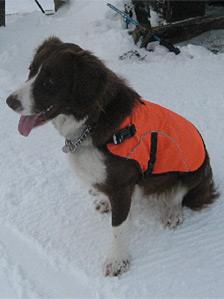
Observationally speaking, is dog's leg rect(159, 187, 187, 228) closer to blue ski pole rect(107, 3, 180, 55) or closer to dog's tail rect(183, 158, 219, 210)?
dog's tail rect(183, 158, 219, 210)

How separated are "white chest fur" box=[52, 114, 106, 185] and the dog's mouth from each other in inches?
5.4

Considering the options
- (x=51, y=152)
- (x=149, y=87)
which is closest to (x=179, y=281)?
(x=51, y=152)

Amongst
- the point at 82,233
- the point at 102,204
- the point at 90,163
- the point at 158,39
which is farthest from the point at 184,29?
the point at 90,163

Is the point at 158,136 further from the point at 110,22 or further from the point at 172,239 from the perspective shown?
the point at 110,22

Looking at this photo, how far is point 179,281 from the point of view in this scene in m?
2.95

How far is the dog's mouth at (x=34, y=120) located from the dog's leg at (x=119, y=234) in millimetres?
710

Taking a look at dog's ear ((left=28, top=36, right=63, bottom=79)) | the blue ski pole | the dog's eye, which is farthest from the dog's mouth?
the blue ski pole

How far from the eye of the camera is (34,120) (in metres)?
2.63

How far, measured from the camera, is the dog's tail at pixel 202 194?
11.3 feet

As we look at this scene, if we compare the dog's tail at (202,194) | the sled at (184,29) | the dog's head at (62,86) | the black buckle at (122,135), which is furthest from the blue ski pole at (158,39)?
the dog's head at (62,86)

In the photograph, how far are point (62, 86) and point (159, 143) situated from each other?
0.85 m

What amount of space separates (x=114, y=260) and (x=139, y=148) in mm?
780

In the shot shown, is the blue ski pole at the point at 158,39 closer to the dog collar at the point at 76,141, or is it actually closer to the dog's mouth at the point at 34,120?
the dog collar at the point at 76,141

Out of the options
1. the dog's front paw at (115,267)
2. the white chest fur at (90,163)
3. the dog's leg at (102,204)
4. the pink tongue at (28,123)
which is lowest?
the dog's leg at (102,204)
